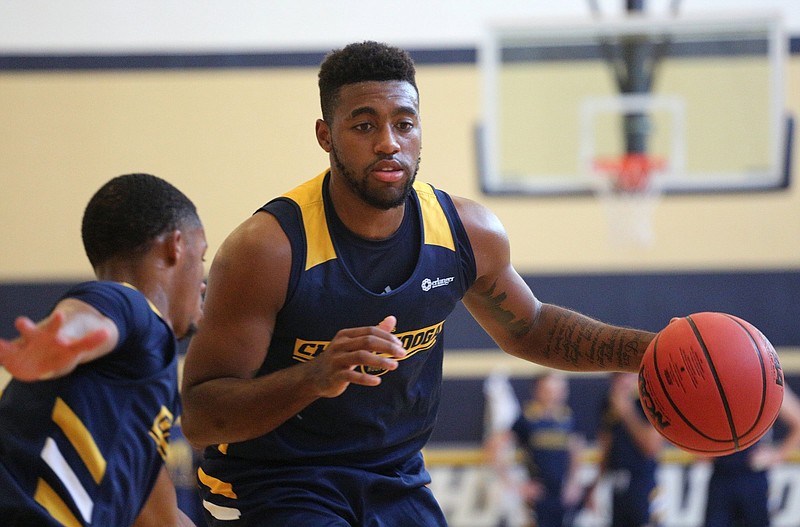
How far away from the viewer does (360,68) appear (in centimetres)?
281

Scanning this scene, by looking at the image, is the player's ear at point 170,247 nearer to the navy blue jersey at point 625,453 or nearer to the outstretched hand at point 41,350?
the outstretched hand at point 41,350

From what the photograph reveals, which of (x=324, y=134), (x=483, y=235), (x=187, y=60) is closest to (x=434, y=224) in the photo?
(x=483, y=235)

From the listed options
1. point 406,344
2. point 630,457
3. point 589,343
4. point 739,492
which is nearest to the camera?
point 406,344

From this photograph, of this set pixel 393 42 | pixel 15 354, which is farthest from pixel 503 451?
pixel 15 354

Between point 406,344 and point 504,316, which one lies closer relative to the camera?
point 406,344

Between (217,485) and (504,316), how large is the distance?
1.03m

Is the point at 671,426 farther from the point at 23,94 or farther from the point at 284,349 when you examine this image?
the point at 23,94

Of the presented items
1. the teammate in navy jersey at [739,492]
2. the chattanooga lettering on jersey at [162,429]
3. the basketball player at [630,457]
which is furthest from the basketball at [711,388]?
the basketball player at [630,457]

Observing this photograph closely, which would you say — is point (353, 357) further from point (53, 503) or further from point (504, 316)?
point (504, 316)

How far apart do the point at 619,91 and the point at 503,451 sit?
3.50 meters

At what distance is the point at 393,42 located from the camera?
9.73 meters

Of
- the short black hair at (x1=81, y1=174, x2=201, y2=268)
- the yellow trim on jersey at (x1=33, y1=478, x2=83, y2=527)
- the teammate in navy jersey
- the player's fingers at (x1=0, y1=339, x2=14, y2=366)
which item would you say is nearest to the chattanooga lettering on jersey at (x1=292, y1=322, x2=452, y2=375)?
the short black hair at (x1=81, y1=174, x2=201, y2=268)

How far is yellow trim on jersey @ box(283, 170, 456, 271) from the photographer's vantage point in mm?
2741

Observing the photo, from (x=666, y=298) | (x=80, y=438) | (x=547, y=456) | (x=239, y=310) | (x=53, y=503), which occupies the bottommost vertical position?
(x=547, y=456)
